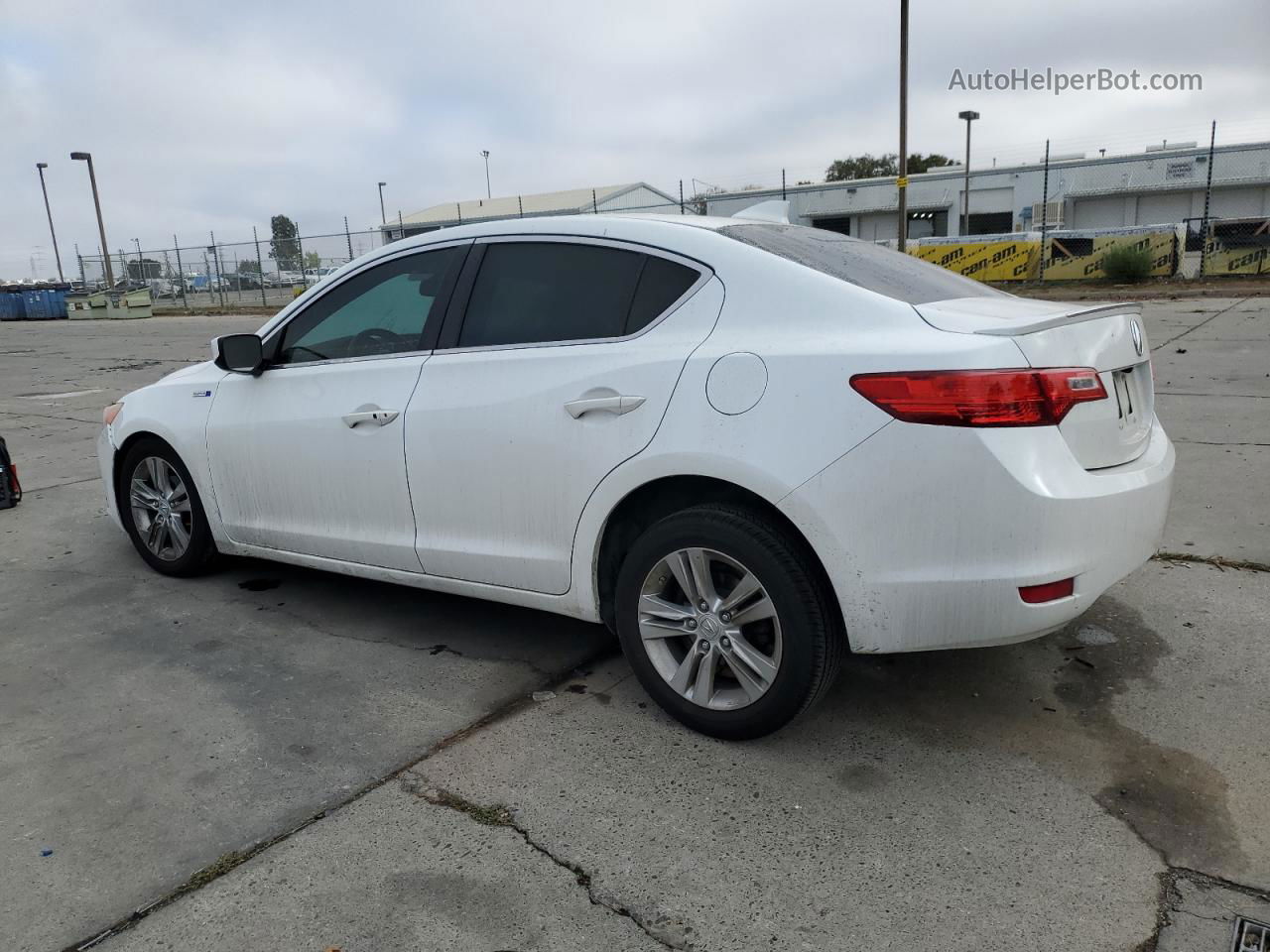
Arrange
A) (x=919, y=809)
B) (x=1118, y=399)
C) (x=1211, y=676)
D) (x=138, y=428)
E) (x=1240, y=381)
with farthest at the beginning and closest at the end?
1. (x=1240, y=381)
2. (x=138, y=428)
3. (x=1211, y=676)
4. (x=1118, y=399)
5. (x=919, y=809)

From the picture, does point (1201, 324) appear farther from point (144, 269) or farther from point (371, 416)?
point (144, 269)

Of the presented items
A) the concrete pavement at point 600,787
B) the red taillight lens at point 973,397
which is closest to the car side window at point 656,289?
the red taillight lens at point 973,397

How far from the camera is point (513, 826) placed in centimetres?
260

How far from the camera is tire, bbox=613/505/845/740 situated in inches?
107

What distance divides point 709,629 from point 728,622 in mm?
71

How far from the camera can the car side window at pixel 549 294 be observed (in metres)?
3.17

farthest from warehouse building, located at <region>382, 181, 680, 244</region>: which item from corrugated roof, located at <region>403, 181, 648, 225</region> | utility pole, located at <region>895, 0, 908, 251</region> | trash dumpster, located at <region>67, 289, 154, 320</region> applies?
utility pole, located at <region>895, 0, 908, 251</region>

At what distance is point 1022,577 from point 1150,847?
733mm

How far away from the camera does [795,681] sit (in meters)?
2.75

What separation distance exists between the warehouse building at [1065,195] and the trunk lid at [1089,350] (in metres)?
38.2

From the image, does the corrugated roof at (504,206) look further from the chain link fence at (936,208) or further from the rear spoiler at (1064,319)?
the rear spoiler at (1064,319)

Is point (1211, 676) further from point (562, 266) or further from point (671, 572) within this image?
point (562, 266)

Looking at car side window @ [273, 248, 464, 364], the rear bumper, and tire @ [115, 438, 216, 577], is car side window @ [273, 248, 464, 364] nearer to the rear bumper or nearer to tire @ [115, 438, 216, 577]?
tire @ [115, 438, 216, 577]

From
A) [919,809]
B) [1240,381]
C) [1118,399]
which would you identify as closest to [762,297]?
[1118,399]
